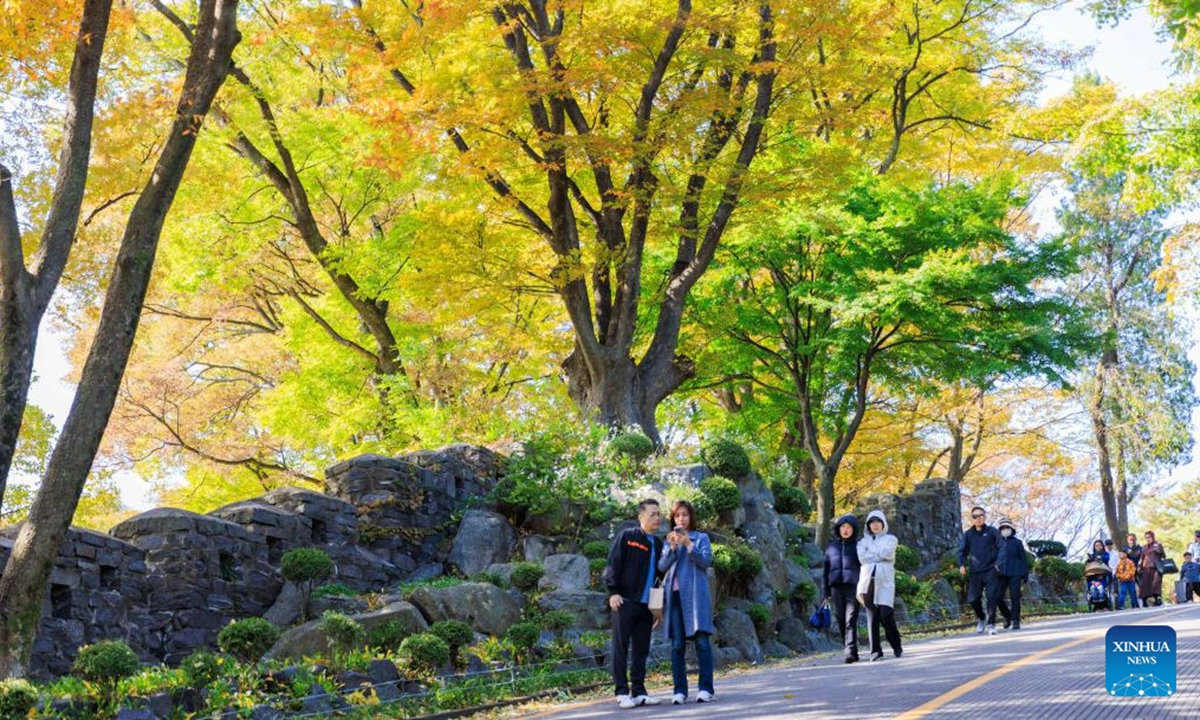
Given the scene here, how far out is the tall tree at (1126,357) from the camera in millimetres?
36438

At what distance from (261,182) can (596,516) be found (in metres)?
10.5

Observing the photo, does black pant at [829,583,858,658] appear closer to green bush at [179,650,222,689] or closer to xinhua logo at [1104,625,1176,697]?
xinhua logo at [1104,625,1176,697]

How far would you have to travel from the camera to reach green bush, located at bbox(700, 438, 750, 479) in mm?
19503

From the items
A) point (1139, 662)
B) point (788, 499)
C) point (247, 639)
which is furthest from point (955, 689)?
point (788, 499)

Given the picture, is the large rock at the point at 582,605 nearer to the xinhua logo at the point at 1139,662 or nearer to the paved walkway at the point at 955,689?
the paved walkway at the point at 955,689

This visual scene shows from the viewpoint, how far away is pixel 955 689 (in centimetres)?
862

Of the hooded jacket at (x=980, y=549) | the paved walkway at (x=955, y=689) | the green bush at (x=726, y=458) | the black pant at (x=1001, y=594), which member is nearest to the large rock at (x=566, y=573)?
the paved walkway at (x=955, y=689)

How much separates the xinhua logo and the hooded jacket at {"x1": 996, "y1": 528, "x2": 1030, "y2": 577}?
5.86m

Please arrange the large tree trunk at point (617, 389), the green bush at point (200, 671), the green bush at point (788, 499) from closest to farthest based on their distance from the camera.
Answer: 1. the green bush at point (200, 671)
2. the large tree trunk at point (617, 389)
3. the green bush at point (788, 499)

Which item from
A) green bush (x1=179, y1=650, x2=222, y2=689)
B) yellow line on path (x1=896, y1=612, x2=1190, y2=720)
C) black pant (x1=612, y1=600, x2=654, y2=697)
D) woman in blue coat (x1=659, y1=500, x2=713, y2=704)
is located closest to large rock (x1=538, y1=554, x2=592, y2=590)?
woman in blue coat (x1=659, y1=500, x2=713, y2=704)

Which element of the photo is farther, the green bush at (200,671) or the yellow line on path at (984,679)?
the green bush at (200,671)

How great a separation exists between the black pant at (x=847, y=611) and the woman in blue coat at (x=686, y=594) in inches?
144

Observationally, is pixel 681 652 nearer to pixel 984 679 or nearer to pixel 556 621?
pixel 984 679

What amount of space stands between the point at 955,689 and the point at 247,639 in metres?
6.01
